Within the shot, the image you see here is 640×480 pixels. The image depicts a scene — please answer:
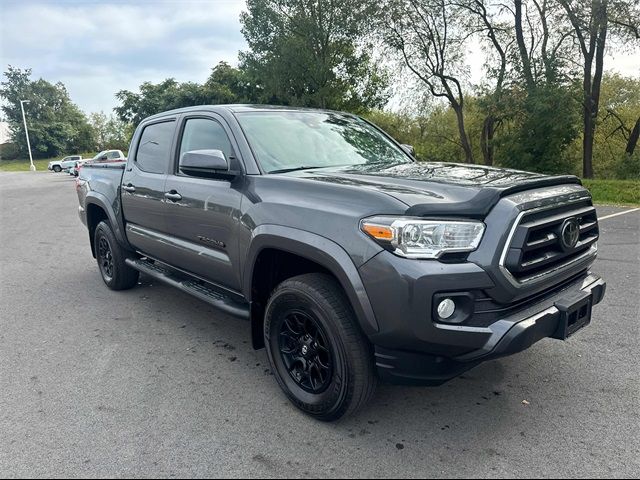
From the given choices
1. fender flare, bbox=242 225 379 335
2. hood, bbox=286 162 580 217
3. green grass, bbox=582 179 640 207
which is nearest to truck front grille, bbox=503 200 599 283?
hood, bbox=286 162 580 217

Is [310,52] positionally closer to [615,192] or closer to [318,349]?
[615,192]

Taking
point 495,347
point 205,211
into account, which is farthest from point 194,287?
point 495,347

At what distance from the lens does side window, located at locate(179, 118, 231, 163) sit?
3580mm

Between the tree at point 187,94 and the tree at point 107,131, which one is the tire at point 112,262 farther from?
the tree at point 107,131

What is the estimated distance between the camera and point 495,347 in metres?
2.25

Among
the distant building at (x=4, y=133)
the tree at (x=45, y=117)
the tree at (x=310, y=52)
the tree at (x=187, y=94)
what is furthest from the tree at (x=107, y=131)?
the tree at (x=310, y=52)

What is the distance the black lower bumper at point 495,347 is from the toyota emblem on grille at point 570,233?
0.32m

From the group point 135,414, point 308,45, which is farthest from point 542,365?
point 308,45

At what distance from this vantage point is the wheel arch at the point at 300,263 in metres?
2.38

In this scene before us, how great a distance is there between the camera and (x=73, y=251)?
7.82 m

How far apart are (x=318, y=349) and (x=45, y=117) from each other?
80073mm

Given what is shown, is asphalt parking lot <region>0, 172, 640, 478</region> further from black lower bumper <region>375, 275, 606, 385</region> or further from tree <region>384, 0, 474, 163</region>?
tree <region>384, 0, 474, 163</region>

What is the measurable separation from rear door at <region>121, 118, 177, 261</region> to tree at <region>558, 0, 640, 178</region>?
16.9 meters

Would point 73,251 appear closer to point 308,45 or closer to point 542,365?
point 542,365
